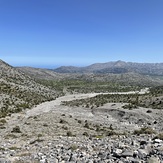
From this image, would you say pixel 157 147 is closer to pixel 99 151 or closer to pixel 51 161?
pixel 99 151

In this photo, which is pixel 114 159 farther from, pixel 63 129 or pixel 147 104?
pixel 147 104

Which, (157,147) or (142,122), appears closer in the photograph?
(157,147)

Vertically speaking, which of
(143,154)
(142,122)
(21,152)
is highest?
(143,154)

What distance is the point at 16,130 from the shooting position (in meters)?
26.4

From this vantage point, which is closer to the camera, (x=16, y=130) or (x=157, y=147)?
(x=157, y=147)

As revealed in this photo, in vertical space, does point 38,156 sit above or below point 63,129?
above

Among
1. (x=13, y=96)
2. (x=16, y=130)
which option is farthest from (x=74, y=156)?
(x=13, y=96)

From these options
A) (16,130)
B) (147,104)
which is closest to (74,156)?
(16,130)

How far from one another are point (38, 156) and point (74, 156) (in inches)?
92.5

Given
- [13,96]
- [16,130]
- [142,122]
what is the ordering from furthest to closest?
1. [13,96]
2. [142,122]
3. [16,130]

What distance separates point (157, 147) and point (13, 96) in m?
64.6

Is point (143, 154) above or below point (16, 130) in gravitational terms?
above

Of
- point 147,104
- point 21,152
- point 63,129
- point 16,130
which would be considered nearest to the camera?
point 21,152

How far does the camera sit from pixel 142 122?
131 ft
